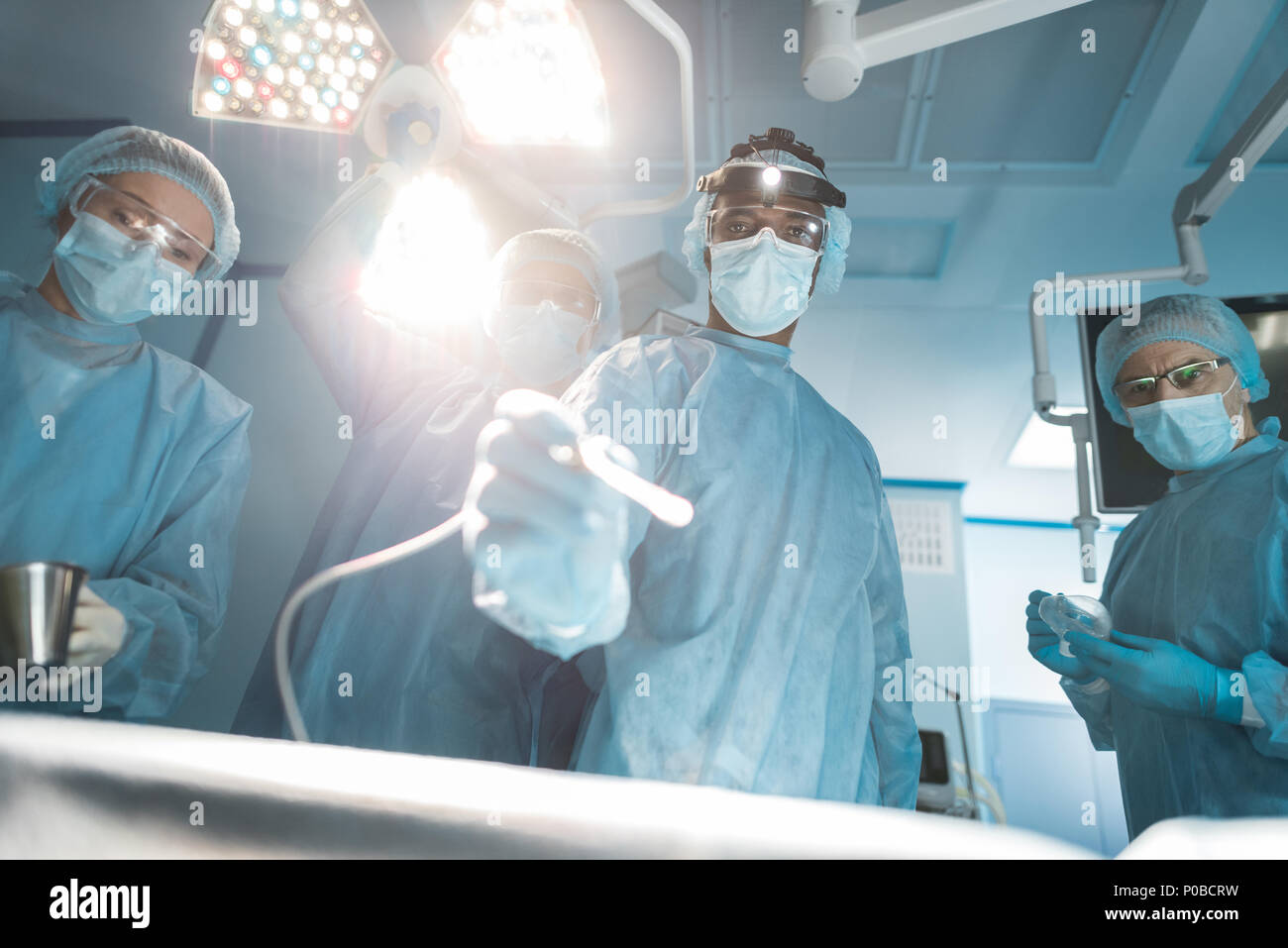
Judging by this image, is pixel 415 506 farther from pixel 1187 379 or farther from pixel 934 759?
pixel 934 759

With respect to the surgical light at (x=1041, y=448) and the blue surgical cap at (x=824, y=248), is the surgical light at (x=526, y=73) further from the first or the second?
the surgical light at (x=1041, y=448)

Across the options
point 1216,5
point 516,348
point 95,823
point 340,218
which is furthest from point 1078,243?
point 95,823

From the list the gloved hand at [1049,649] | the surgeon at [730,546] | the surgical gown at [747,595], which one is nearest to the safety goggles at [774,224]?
the surgeon at [730,546]

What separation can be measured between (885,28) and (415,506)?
140 centimetres

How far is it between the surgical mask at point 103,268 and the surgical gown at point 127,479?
0.22ft

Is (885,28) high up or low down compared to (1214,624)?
up

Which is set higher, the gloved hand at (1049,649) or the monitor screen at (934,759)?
the gloved hand at (1049,649)

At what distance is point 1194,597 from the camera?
1.54 metres

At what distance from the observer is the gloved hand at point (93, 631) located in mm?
1183

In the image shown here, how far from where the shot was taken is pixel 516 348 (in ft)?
5.57

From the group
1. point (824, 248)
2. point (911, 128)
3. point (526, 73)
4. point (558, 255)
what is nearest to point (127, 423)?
point (558, 255)

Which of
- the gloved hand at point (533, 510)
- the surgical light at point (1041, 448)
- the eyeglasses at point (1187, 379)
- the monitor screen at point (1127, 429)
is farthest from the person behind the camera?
the surgical light at point (1041, 448)

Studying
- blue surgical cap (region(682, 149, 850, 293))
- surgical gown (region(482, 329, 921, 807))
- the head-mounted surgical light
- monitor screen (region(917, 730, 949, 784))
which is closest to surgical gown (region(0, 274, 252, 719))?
surgical gown (region(482, 329, 921, 807))

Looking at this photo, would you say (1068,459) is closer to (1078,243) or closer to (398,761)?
(1078,243)
